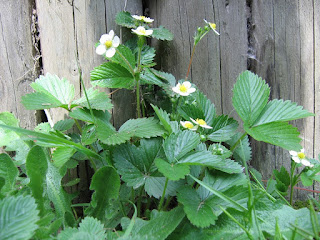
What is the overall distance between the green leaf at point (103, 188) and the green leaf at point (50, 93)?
1.47 feet

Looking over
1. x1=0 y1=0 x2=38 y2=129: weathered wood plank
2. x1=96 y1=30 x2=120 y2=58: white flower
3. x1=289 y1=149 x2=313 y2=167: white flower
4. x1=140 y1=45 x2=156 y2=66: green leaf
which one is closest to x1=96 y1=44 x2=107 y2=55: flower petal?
x1=96 y1=30 x2=120 y2=58: white flower

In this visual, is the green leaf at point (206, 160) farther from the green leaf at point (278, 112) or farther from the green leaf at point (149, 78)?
the green leaf at point (149, 78)

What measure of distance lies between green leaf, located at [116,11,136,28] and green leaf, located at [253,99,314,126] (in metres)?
0.85

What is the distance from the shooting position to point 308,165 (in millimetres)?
1417

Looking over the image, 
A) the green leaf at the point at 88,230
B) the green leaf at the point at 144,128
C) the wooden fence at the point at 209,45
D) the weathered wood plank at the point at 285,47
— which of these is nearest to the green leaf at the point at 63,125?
the wooden fence at the point at 209,45

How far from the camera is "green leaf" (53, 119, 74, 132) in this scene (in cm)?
152

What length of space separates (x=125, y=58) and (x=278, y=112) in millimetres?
770

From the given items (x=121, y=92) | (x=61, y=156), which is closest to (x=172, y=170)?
(x=61, y=156)

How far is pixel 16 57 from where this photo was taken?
160 cm

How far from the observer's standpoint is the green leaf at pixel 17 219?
0.73 m

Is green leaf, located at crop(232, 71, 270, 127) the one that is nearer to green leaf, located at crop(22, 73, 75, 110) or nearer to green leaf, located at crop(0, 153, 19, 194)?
green leaf, located at crop(22, 73, 75, 110)

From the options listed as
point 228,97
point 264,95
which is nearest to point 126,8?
point 228,97

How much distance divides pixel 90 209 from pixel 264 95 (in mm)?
926

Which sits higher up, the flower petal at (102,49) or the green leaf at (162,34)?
the green leaf at (162,34)
